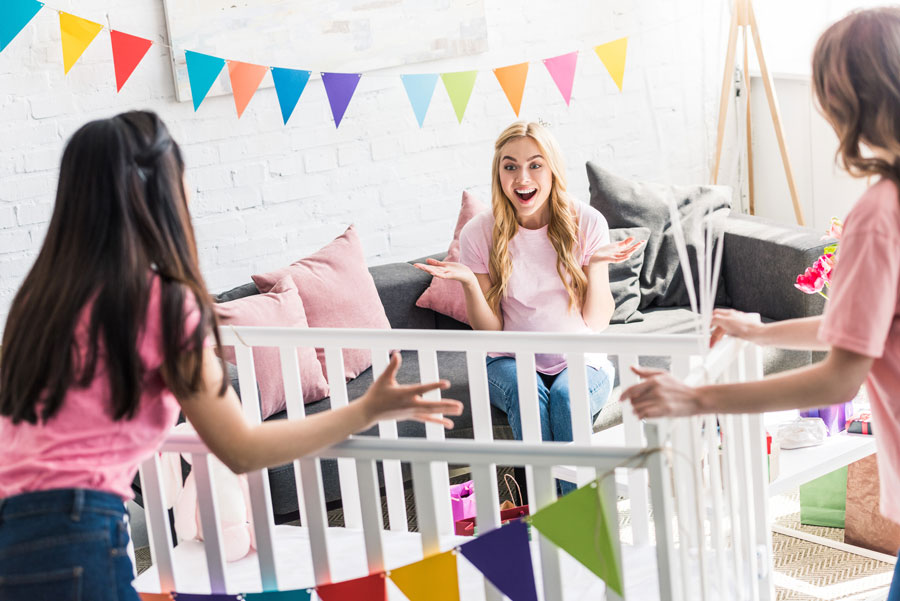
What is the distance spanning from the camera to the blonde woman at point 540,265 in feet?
8.41

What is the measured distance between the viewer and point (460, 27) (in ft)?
11.4

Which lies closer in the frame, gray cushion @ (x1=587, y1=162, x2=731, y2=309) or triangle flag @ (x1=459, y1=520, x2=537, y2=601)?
triangle flag @ (x1=459, y1=520, x2=537, y2=601)

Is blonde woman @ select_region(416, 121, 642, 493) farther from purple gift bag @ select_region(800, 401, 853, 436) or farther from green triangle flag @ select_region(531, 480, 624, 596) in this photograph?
green triangle flag @ select_region(531, 480, 624, 596)

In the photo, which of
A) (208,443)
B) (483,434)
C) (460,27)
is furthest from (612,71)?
(208,443)

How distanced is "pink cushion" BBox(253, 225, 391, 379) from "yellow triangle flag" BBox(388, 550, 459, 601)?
1.49 m

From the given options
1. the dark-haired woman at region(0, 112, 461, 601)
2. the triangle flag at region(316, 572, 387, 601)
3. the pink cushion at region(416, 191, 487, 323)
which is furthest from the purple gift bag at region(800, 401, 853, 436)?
the dark-haired woman at region(0, 112, 461, 601)

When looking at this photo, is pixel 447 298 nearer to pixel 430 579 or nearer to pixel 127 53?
pixel 127 53

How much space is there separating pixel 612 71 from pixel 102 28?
4.84 ft

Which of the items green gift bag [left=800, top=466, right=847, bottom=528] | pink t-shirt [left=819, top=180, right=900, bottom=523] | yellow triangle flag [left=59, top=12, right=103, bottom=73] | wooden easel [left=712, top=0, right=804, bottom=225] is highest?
yellow triangle flag [left=59, top=12, right=103, bottom=73]

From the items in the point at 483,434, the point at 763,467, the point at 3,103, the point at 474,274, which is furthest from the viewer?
A: the point at 3,103

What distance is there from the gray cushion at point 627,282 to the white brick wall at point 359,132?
43 centimetres

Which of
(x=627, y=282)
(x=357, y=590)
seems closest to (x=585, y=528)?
(x=357, y=590)

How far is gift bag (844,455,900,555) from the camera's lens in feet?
8.42

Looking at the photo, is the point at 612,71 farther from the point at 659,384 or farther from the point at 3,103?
the point at 659,384
